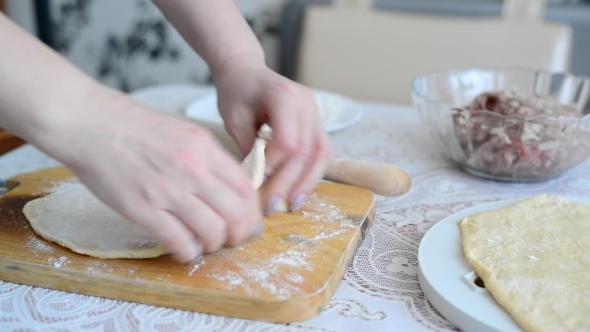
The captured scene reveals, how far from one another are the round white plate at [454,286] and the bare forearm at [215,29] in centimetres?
42

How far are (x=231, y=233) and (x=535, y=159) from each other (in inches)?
22.5

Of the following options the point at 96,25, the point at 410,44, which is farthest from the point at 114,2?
A: the point at 410,44

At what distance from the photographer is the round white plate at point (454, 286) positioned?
57 cm

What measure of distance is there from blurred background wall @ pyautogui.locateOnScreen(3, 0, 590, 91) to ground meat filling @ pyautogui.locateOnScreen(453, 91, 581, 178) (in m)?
1.55

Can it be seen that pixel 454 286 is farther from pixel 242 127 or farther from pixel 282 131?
pixel 242 127

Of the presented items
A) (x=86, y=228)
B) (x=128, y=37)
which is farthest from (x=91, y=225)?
(x=128, y=37)

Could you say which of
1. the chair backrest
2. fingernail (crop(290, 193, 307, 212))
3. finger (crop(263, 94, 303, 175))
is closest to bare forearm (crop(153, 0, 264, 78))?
finger (crop(263, 94, 303, 175))

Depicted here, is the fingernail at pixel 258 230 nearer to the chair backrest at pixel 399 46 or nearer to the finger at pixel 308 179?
the finger at pixel 308 179

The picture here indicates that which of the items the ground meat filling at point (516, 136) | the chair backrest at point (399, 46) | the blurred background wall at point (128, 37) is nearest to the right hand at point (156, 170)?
the ground meat filling at point (516, 136)

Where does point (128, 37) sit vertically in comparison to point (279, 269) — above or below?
below

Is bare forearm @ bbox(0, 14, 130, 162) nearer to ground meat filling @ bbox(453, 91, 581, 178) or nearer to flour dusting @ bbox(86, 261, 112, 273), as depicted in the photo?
flour dusting @ bbox(86, 261, 112, 273)

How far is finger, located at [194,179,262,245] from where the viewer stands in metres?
0.58

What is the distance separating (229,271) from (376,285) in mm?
177

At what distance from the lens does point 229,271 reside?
0.64m
